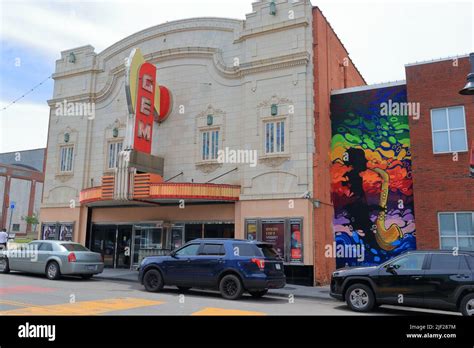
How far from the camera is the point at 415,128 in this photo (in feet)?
56.9

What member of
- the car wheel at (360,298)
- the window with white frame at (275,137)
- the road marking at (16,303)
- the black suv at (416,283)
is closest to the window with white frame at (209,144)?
the window with white frame at (275,137)

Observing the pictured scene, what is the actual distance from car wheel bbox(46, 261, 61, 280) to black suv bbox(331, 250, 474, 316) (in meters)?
10.2

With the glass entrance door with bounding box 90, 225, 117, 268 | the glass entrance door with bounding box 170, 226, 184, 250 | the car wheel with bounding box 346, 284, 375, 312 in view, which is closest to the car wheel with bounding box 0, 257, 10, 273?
the glass entrance door with bounding box 90, 225, 117, 268

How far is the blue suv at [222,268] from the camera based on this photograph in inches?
482

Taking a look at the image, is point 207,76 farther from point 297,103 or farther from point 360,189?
point 360,189

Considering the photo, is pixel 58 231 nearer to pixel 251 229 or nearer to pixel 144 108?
pixel 144 108

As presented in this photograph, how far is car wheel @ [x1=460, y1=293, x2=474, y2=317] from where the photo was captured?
9641mm

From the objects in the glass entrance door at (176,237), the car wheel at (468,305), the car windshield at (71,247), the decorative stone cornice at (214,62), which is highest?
the decorative stone cornice at (214,62)

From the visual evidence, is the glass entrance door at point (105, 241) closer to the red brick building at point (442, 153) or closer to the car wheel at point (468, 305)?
the red brick building at point (442, 153)

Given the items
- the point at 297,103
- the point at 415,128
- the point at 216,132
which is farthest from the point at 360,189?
the point at 216,132

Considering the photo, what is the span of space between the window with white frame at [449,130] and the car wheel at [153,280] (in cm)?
1151

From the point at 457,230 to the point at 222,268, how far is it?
30.8 ft

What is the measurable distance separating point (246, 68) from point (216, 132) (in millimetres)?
3217

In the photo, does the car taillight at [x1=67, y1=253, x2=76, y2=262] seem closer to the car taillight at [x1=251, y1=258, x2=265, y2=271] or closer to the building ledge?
the building ledge
